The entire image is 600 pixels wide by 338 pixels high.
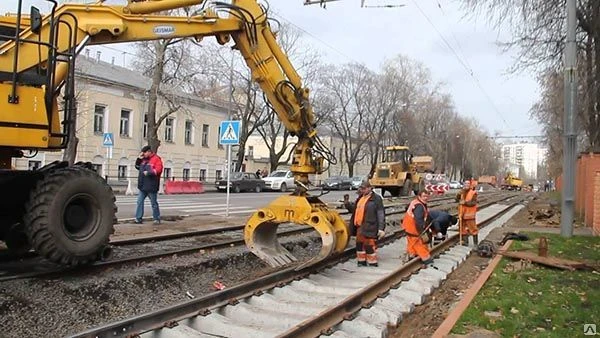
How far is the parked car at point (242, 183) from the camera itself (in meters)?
39.2

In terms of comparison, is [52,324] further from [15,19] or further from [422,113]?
[422,113]

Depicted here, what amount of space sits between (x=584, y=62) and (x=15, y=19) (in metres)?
19.7

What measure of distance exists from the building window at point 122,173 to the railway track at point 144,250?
91.5 feet

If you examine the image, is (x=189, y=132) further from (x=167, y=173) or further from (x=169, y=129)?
(x=167, y=173)

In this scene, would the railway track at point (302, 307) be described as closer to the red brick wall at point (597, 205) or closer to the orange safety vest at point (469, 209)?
the orange safety vest at point (469, 209)

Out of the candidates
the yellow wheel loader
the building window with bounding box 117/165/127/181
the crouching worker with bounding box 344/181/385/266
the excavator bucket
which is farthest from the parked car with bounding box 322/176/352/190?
the excavator bucket

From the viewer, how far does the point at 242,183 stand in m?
40.0

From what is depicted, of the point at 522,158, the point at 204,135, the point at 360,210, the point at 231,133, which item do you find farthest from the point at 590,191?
the point at 522,158

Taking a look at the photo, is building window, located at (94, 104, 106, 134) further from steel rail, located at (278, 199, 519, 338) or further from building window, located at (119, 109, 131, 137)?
steel rail, located at (278, 199, 519, 338)

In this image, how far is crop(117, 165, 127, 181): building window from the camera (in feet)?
133

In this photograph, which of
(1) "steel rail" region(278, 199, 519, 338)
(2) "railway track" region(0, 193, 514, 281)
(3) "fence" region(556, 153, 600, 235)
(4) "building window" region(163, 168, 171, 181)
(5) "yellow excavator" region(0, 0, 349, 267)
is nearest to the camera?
(1) "steel rail" region(278, 199, 519, 338)

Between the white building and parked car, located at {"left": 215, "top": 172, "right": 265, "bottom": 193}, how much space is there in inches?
4420

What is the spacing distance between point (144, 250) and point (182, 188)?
24157 mm

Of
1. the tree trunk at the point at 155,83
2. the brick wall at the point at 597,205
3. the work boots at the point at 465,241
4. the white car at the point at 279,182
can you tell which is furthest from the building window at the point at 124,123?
the brick wall at the point at 597,205
